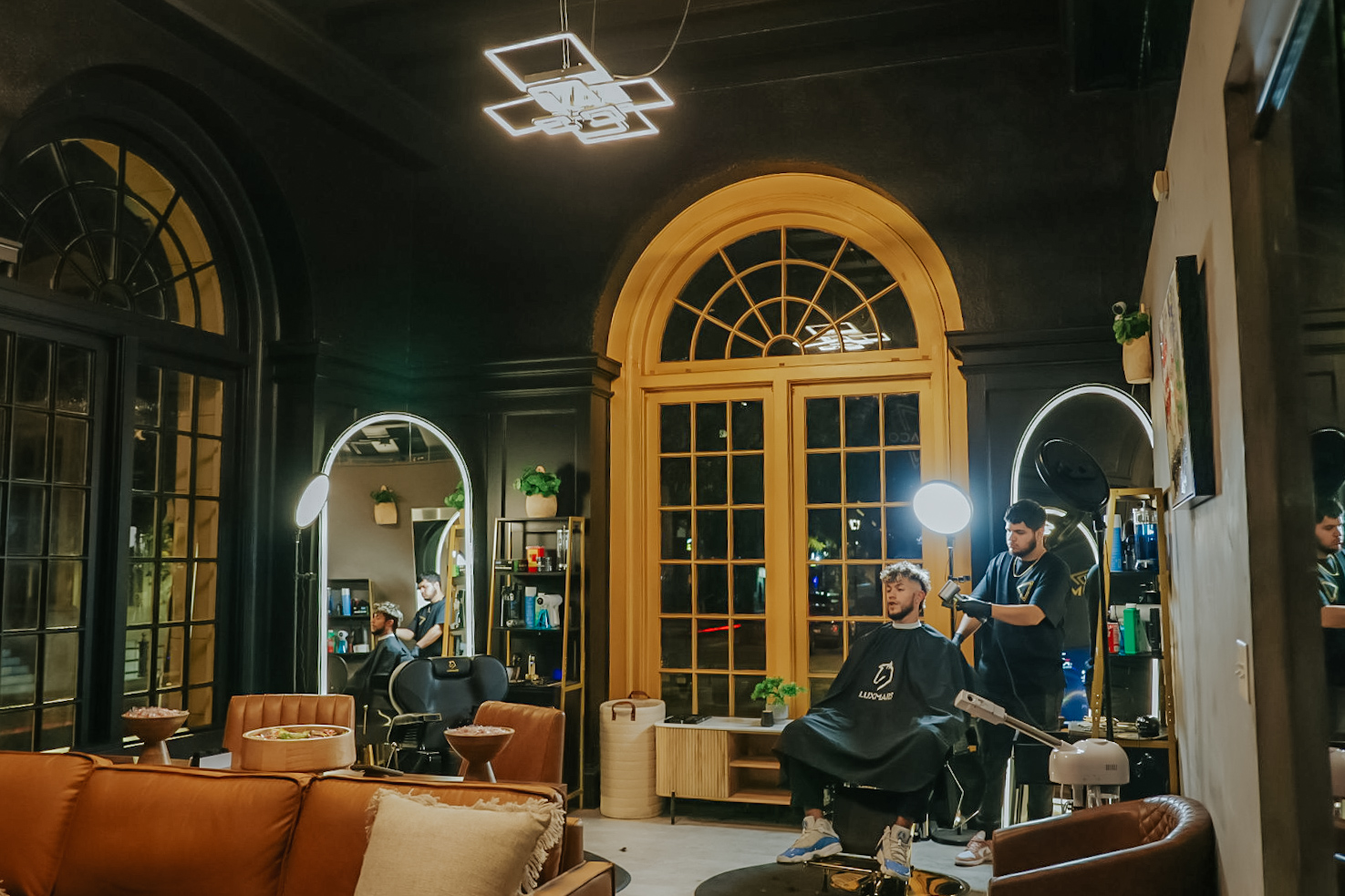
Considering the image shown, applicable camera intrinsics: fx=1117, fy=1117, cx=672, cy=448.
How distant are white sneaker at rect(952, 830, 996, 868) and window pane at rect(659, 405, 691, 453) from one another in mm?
2679

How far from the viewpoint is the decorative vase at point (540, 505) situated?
6332 mm

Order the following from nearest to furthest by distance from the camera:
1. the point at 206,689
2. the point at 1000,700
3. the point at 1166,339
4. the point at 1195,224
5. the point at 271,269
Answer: the point at 1195,224
the point at 1166,339
the point at 1000,700
the point at 206,689
the point at 271,269

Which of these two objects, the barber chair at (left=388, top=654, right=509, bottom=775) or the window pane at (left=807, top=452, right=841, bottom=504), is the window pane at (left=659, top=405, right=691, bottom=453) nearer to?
the window pane at (left=807, top=452, right=841, bottom=504)

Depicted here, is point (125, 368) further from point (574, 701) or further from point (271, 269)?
point (574, 701)

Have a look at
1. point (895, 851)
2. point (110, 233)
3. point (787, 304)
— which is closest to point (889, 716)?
point (895, 851)

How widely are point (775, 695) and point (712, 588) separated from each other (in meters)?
0.77

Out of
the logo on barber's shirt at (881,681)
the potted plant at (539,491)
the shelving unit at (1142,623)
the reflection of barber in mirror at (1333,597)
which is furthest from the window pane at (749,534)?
the reflection of barber in mirror at (1333,597)

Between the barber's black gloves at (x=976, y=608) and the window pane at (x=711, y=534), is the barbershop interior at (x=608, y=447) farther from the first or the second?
the barber's black gloves at (x=976, y=608)

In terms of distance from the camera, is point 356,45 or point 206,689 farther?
point 356,45

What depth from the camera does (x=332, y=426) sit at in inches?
241

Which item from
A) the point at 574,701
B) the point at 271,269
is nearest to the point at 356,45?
the point at 271,269

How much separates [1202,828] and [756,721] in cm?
329

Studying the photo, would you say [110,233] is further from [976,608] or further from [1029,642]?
[1029,642]

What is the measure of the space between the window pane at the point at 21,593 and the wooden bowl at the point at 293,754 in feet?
6.24
